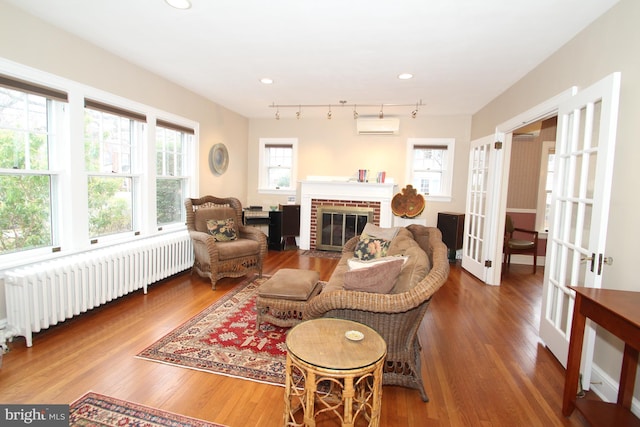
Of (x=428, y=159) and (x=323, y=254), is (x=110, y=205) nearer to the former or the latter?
(x=323, y=254)

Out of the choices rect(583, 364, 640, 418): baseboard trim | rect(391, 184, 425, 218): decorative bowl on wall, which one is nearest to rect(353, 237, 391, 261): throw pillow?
rect(583, 364, 640, 418): baseboard trim

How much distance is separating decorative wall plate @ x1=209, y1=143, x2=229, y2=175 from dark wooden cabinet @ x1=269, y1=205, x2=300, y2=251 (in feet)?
3.92

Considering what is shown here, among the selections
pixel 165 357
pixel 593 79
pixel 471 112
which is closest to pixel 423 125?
pixel 471 112

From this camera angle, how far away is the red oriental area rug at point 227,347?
2.17 m

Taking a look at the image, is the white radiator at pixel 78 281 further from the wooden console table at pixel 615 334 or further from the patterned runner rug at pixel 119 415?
the wooden console table at pixel 615 334

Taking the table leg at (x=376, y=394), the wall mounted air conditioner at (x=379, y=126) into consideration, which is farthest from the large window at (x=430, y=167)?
the table leg at (x=376, y=394)

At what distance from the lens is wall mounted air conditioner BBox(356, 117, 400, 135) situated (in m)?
5.43

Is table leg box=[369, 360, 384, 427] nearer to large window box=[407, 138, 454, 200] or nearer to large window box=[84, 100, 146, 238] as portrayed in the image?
large window box=[84, 100, 146, 238]

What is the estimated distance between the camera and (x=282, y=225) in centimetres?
582

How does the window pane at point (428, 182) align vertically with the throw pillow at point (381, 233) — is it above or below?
above

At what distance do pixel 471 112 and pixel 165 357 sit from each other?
17.7ft

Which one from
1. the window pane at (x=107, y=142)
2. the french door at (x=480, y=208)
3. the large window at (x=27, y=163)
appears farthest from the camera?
the french door at (x=480, y=208)

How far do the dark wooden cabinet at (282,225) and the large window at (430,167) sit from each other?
222 centimetres

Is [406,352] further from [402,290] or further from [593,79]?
[593,79]
